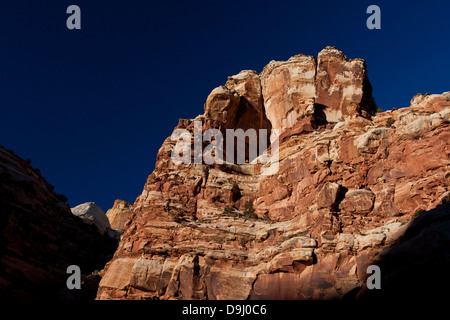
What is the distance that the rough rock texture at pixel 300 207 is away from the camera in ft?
99.7

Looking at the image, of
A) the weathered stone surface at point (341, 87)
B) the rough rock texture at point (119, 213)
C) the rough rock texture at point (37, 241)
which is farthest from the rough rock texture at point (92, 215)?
the weathered stone surface at point (341, 87)

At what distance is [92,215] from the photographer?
72.4 m

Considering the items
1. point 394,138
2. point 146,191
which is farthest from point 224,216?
point 394,138

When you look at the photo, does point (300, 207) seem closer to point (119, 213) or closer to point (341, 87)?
point (341, 87)

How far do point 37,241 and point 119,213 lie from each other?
5207 cm

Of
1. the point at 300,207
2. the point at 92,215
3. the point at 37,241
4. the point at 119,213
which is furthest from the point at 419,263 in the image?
the point at 119,213

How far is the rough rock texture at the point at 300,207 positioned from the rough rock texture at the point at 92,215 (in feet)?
82.8

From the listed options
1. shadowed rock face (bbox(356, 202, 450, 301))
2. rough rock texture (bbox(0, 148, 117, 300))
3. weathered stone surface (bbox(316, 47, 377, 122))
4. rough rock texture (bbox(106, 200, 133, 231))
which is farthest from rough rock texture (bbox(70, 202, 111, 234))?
shadowed rock face (bbox(356, 202, 450, 301))

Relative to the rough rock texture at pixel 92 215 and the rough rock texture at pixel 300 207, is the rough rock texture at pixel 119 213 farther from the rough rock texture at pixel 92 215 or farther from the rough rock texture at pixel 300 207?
the rough rock texture at pixel 300 207

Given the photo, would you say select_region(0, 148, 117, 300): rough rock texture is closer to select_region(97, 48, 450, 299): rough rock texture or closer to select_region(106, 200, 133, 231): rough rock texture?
select_region(97, 48, 450, 299): rough rock texture

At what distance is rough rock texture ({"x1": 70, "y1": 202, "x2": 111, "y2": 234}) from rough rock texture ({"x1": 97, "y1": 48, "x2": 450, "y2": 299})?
25249mm

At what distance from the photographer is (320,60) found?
53.4m

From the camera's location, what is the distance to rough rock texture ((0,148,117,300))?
3886 centimetres

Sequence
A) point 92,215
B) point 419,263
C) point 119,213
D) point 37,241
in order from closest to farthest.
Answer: point 419,263
point 37,241
point 92,215
point 119,213
